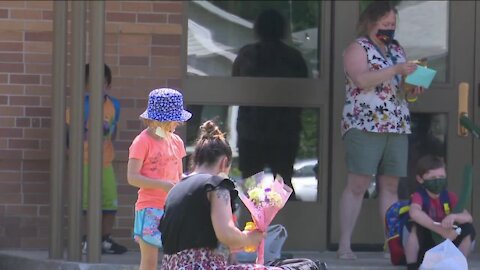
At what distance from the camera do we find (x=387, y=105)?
23.8 ft

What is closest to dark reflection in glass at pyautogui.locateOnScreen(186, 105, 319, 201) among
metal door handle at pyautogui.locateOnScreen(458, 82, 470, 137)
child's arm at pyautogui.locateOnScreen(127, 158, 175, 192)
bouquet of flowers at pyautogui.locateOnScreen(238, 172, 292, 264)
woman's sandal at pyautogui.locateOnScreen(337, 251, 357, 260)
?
woman's sandal at pyautogui.locateOnScreen(337, 251, 357, 260)

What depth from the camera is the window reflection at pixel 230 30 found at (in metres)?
7.94

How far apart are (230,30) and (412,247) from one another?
2282 millimetres

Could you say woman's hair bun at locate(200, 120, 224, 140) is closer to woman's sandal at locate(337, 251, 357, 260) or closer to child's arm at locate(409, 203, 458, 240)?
child's arm at locate(409, 203, 458, 240)

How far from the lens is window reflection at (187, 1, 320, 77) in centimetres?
794

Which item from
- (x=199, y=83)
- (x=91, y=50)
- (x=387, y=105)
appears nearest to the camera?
(x=91, y=50)

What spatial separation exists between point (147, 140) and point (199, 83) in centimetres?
197

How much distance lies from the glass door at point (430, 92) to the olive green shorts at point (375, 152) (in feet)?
2.00

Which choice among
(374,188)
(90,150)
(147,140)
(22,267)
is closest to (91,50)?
(90,150)

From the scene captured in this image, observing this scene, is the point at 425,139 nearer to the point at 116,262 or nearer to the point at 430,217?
the point at 430,217

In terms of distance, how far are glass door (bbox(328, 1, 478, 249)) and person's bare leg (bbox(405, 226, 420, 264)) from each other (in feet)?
3.45

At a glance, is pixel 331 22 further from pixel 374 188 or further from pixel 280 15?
pixel 374 188

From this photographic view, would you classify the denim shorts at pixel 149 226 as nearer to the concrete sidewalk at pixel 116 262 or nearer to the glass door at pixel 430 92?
the concrete sidewalk at pixel 116 262

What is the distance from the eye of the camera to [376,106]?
23.7 ft
